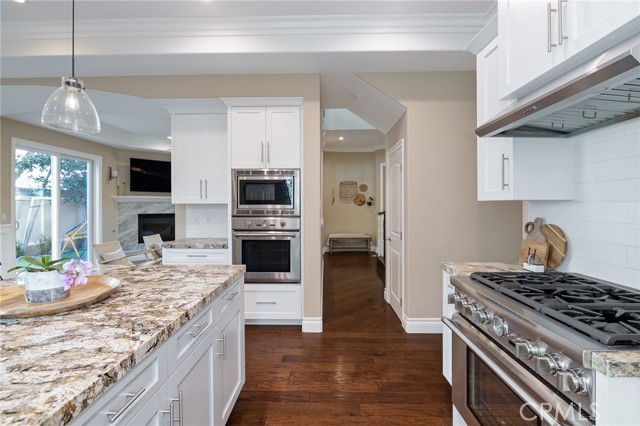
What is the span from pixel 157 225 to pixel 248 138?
492 cm

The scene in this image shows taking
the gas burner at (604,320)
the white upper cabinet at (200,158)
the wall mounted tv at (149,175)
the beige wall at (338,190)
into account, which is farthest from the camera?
the beige wall at (338,190)

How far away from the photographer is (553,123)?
152cm

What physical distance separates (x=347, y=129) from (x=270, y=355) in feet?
15.7

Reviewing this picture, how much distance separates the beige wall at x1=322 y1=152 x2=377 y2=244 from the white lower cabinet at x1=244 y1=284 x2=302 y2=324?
16.7ft

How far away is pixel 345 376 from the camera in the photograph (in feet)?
7.68

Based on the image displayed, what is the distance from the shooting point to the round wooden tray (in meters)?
1.08

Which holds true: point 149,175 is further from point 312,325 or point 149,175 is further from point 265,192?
point 312,325

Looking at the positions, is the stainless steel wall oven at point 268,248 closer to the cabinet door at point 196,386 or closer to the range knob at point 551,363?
the cabinet door at point 196,386

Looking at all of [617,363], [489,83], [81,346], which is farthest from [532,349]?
[489,83]

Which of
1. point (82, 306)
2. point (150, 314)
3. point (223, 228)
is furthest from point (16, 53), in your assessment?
point (150, 314)

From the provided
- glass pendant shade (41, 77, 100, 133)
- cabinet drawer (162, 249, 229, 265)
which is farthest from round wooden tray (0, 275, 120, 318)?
cabinet drawer (162, 249, 229, 265)

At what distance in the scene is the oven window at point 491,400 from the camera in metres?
1.11

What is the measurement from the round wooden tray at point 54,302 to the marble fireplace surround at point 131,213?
5.61 meters

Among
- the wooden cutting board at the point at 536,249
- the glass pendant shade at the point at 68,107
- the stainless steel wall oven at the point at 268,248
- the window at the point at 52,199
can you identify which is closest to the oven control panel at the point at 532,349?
the wooden cutting board at the point at 536,249
